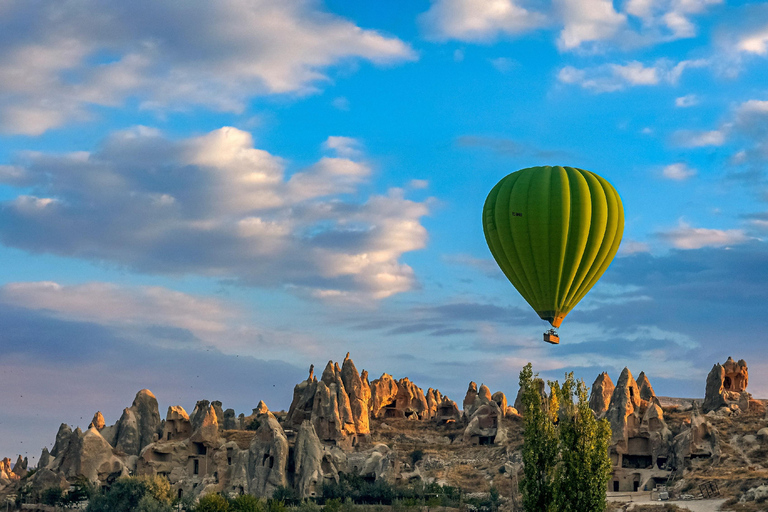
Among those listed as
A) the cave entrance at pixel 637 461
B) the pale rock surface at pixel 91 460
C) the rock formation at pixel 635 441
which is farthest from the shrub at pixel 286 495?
the cave entrance at pixel 637 461

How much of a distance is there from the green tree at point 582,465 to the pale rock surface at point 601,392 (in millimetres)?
48917

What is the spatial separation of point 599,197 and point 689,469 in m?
30.5

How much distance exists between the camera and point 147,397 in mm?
85750

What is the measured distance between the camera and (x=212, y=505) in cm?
6003

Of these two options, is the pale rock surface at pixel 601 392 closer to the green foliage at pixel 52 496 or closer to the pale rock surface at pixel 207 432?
the pale rock surface at pixel 207 432

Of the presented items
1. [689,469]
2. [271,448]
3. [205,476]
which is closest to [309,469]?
[271,448]

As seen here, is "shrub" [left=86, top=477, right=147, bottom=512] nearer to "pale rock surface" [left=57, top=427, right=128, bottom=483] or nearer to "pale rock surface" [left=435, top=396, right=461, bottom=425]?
"pale rock surface" [left=57, top=427, right=128, bottom=483]

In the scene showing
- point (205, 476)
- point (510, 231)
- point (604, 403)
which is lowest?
point (205, 476)

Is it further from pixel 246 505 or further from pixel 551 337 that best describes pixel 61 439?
pixel 551 337

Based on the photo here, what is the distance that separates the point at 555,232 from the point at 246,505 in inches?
1126

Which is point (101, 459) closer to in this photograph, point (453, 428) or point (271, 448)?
point (271, 448)

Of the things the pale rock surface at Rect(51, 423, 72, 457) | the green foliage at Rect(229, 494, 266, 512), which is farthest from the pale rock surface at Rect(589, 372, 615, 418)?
the pale rock surface at Rect(51, 423, 72, 457)

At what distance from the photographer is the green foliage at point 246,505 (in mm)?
59731

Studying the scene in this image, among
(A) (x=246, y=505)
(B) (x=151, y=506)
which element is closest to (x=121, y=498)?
(B) (x=151, y=506)
